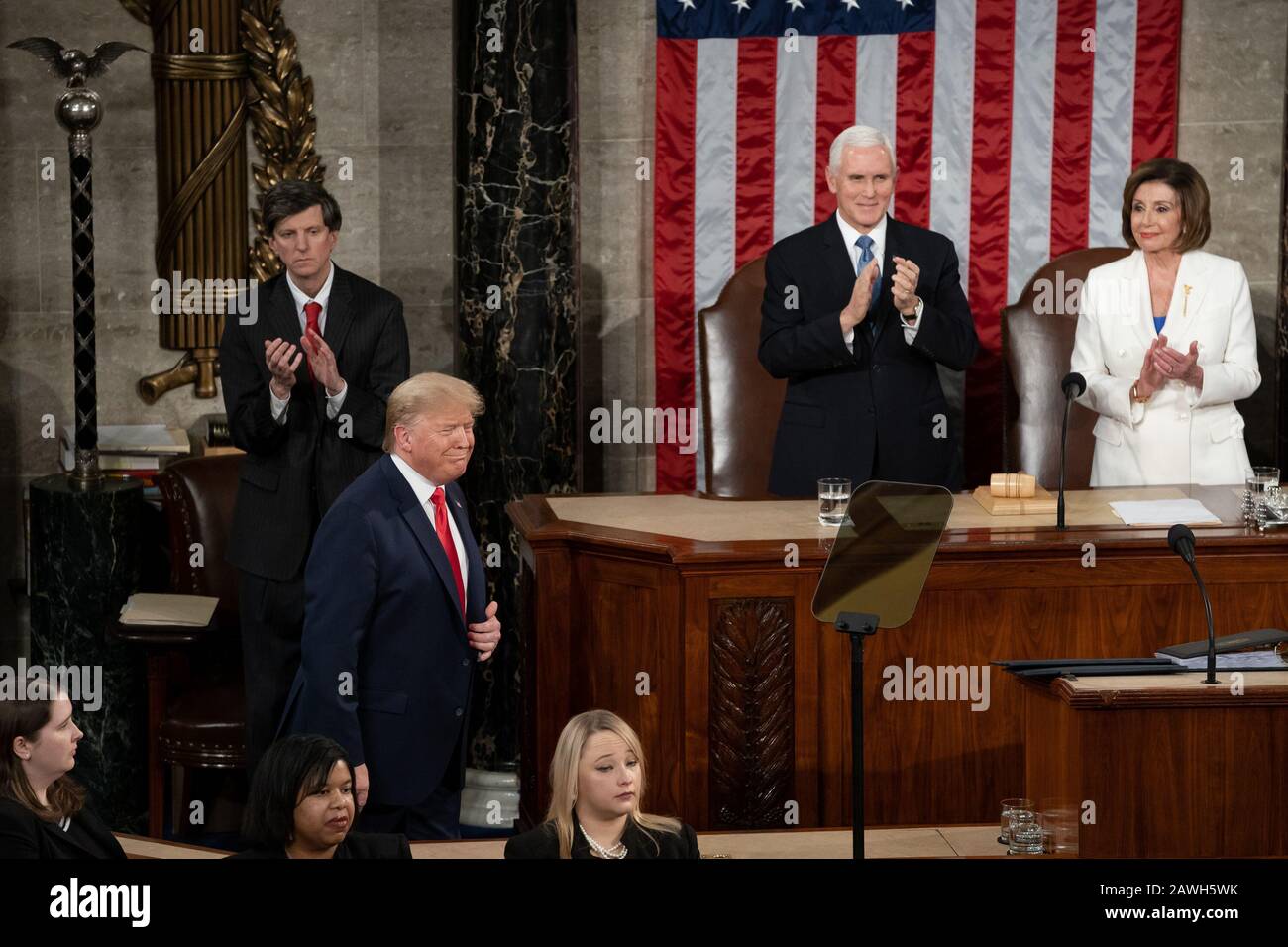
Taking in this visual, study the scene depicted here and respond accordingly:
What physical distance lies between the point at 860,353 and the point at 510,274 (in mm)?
1457

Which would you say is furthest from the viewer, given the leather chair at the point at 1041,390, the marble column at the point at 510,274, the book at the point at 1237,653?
the leather chair at the point at 1041,390

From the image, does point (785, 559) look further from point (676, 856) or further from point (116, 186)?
point (116, 186)

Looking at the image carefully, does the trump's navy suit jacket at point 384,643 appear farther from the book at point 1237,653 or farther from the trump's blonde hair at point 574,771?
the book at point 1237,653

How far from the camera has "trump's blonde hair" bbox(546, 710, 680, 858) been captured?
357 cm

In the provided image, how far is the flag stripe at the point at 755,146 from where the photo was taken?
745cm

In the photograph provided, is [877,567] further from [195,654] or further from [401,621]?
[195,654]

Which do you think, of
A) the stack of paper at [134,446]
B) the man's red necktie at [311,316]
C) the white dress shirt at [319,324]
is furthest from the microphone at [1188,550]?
the stack of paper at [134,446]

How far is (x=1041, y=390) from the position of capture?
6.96m

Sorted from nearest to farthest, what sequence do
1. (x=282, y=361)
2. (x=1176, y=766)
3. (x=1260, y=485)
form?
(x=1176, y=766) → (x=1260, y=485) → (x=282, y=361)

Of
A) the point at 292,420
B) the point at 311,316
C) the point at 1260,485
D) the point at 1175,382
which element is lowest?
the point at 1260,485

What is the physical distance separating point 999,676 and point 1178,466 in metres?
1.37

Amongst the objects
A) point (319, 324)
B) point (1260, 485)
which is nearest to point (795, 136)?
point (319, 324)

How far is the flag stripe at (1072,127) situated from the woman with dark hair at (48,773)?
504 cm

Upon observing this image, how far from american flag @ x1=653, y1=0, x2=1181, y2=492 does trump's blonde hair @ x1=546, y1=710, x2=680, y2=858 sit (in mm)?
4194
